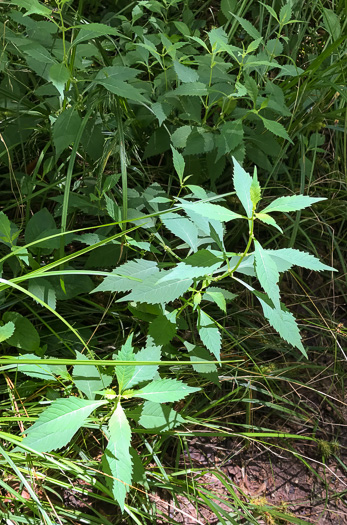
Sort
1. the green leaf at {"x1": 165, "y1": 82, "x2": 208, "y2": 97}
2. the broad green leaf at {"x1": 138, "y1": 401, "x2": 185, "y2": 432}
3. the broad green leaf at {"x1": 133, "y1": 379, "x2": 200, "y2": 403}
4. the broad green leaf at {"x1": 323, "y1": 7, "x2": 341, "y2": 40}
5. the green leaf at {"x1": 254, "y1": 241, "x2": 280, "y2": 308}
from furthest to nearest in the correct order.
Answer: the broad green leaf at {"x1": 323, "y1": 7, "x2": 341, "y2": 40}
the green leaf at {"x1": 165, "y1": 82, "x2": 208, "y2": 97}
the broad green leaf at {"x1": 138, "y1": 401, "x2": 185, "y2": 432}
the broad green leaf at {"x1": 133, "y1": 379, "x2": 200, "y2": 403}
the green leaf at {"x1": 254, "y1": 241, "x2": 280, "y2": 308}

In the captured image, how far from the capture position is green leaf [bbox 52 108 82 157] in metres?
1.20

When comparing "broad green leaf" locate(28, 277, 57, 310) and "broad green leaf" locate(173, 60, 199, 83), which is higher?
"broad green leaf" locate(173, 60, 199, 83)

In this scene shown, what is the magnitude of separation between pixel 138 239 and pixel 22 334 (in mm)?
445

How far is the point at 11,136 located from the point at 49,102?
0.67 feet

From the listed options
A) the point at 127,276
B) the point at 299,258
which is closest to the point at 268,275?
the point at 299,258

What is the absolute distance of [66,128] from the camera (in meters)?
1.21

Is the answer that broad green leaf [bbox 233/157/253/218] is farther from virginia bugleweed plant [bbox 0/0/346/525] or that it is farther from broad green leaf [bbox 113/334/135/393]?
broad green leaf [bbox 113/334/135/393]

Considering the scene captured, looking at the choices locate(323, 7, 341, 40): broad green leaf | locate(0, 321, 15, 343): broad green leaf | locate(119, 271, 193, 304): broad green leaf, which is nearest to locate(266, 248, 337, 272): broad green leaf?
locate(119, 271, 193, 304): broad green leaf

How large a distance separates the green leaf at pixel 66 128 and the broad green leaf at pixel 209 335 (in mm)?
597

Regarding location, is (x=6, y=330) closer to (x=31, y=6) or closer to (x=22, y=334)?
(x=22, y=334)

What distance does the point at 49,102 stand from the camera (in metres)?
1.33

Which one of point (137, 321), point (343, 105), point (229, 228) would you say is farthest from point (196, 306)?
point (343, 105)

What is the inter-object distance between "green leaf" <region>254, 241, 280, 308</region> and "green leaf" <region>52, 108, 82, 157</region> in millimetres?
630

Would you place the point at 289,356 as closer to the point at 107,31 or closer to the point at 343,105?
the point at 343,105
